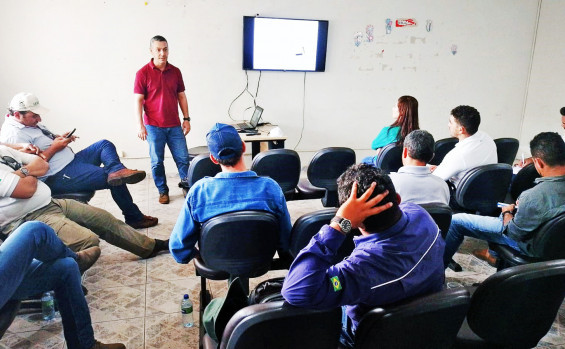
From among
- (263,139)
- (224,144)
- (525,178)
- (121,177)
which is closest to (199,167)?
(121,177)

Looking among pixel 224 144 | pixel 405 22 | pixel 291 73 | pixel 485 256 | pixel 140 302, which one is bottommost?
pixel 140 302

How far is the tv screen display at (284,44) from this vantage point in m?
5.08

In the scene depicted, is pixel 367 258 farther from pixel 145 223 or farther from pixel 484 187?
pixel 145 223

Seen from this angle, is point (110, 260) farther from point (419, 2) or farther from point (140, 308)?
point (419, 2)

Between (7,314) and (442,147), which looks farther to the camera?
(442,147)

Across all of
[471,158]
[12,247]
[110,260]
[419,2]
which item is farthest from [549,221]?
[419,2]

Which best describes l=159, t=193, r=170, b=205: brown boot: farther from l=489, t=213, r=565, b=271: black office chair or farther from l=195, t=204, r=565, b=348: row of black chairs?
l=489, t=213, r=565, b=271: black office chair

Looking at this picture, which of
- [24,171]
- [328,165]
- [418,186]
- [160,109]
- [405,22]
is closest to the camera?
[418,186]

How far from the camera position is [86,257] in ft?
7.38

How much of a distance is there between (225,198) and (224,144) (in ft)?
0.91

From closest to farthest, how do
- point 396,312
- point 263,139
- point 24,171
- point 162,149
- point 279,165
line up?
1. point 396,312
2. point 24,171
3. point 279,165
4. point 162,149
5. point 263,139

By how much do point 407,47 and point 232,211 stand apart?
466 cm

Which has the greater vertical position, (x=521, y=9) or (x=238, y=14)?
(x=521, y=9)

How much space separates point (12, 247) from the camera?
1.64 metres
